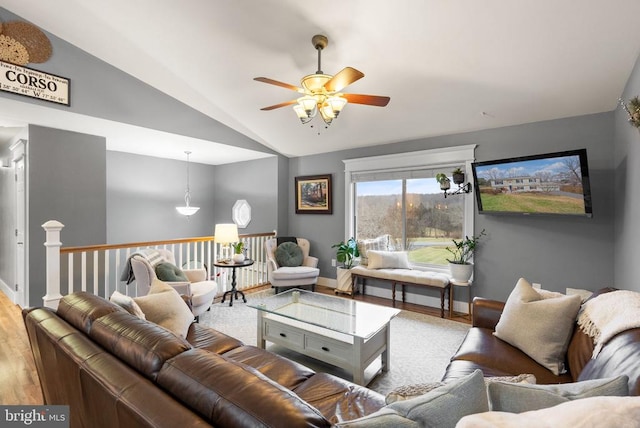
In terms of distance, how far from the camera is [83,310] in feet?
5.15

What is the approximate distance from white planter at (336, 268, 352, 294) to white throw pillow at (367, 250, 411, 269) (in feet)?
1.28

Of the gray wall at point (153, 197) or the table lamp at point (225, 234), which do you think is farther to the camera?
the gray wall at point (153, 197)

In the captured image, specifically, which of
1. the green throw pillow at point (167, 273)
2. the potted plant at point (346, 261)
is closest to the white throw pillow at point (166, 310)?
the green throw pillow at point (167, 273)

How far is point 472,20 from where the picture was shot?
2.32m

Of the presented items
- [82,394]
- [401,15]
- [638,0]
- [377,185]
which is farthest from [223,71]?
[638,0]

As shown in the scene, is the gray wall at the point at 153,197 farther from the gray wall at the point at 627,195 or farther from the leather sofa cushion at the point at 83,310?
the gray wall at the point at 627,195

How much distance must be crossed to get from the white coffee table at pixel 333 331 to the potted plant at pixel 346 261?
170 centimetres

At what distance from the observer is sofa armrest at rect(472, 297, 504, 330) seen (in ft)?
7.90

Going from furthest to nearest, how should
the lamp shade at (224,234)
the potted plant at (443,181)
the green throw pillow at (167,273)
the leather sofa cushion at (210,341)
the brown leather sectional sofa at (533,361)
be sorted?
1. the lamp shade at (224,234)
2. the potted plant at (443,181)
3. the green throw pillow at (167,273)
4. the leather sofa cushion at (210,341)
5. the brown leather sectional sofa at (533,361)

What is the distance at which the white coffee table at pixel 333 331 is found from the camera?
2.26 meters

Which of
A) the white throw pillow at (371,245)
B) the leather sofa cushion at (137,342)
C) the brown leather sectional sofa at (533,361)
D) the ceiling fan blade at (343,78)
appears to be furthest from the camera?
the white throw pillow at (371,245)

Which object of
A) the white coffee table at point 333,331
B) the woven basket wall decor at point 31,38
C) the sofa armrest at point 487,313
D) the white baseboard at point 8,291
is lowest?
the white baseboard at point 8,291

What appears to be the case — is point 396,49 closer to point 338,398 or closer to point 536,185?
point 536,185

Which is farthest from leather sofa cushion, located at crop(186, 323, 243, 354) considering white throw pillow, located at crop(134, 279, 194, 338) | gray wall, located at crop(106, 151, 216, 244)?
gray wall, located at crop(106, 151, 216, 244)
